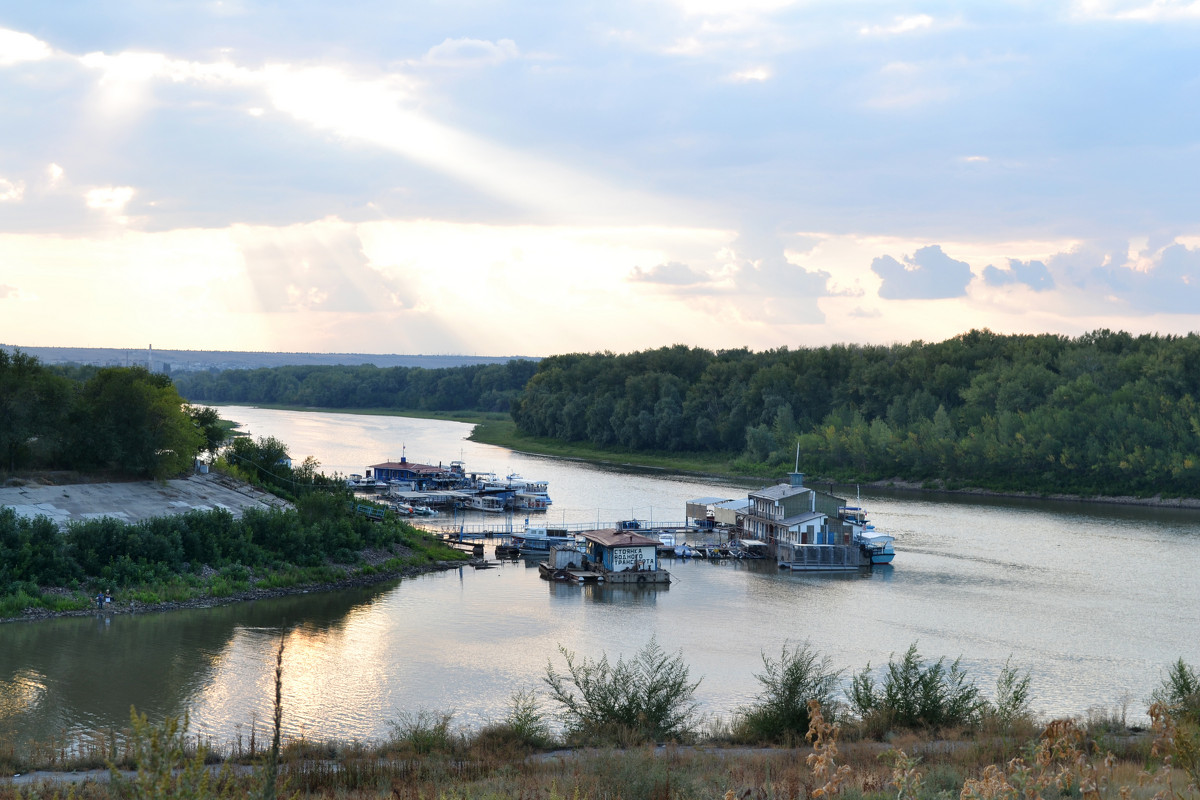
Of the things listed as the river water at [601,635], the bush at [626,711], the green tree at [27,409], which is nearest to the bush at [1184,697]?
the river water at [601,635]

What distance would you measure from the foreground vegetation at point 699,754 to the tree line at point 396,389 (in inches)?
4679

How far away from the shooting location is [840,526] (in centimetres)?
4256

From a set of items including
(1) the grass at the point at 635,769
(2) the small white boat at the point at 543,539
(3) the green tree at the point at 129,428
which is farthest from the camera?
(2) the small white boat at the point at 543,539

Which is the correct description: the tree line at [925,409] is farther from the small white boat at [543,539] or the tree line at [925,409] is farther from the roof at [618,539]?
the roof at [618,539]

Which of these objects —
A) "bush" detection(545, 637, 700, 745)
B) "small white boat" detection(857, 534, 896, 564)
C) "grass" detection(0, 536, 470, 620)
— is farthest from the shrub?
"small white boat" detection(857, 534, 896, 564)

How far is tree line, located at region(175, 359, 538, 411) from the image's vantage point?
475ft

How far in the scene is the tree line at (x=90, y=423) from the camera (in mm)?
34344

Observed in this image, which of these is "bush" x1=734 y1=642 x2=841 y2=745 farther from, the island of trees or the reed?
the island of trees

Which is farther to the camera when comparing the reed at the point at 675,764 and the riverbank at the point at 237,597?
the riverbank at the point at 237,597

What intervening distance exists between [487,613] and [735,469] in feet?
166

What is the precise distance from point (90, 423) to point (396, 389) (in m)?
115

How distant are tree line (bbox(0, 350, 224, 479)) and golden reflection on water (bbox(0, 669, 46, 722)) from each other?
1445cm

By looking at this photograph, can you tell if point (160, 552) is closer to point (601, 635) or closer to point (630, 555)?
point (601, 635)

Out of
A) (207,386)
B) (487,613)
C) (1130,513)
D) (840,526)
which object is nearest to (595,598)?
(487,613)
